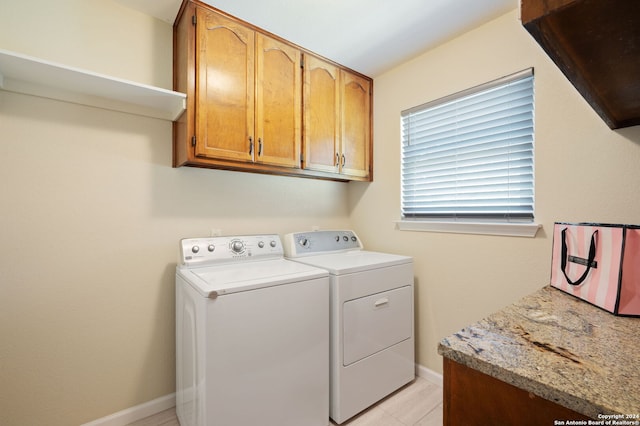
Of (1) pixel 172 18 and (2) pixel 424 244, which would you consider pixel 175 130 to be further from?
(2) pixel 424 244

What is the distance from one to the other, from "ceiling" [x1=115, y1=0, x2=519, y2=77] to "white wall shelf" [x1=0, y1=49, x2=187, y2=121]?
1.85 feet

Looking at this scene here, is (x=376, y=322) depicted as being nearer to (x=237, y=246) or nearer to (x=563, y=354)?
(x=237, y=246)

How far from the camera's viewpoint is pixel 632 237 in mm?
843

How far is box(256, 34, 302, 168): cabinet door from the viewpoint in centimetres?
175

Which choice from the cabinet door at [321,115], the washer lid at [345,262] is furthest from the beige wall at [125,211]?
the cabinet door at [321,115]

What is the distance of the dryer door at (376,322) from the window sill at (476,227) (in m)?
0.46

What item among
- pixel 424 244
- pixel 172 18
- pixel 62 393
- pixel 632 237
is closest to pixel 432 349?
pixel 424 244

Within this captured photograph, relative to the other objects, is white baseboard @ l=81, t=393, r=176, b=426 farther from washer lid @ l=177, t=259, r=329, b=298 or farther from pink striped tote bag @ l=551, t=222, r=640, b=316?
pink striped tote bag @ l=551, t=222, r=640, b=316

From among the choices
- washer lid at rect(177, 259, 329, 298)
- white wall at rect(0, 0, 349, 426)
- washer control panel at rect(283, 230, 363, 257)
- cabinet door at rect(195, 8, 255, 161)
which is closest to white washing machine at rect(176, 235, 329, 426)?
washer lid at rect(177, 259, 329, 298)

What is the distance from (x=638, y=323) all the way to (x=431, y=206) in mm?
1353

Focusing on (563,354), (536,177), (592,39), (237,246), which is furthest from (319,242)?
(592,39)

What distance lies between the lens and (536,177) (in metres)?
1.54

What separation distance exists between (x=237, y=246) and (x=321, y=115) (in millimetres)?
1123

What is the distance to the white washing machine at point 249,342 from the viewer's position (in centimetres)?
121
